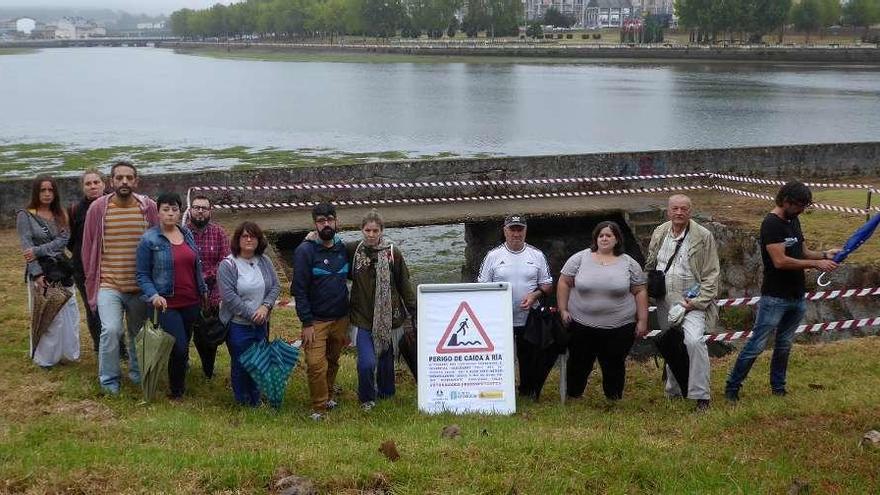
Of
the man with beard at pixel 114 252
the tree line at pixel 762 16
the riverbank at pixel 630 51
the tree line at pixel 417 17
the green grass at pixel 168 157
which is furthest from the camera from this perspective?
the tree line at pixel 417 17

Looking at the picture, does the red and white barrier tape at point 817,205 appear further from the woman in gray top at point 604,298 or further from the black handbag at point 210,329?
the black handbag at point 210,329

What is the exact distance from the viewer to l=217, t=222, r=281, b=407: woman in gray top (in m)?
6.32

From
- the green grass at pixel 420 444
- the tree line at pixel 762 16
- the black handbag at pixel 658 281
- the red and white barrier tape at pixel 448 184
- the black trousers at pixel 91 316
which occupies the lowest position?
the red and white barrier tape at pixel 448 184

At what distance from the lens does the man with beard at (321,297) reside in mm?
6219

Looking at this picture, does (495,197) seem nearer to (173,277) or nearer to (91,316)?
(91,316)

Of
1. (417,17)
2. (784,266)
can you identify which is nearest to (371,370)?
(784,266)

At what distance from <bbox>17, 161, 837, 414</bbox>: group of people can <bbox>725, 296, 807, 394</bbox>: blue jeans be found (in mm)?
11

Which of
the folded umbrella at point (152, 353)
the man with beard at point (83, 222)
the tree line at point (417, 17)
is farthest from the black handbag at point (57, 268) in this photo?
the tree line at point (417, 17)

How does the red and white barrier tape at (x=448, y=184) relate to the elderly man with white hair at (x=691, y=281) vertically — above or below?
below

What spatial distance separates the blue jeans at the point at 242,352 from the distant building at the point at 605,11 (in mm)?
194600

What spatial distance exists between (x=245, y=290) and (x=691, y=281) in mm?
3360

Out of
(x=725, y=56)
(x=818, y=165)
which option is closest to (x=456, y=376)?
(x=818, y=165)

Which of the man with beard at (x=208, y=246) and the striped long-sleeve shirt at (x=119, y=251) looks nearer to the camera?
the striped long-sleeve shirt at (x=119, y=251)

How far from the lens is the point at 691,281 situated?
6547 mm
